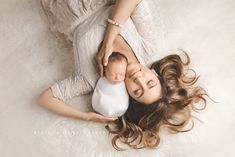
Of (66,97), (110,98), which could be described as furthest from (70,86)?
(110,98)

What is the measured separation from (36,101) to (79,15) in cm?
33

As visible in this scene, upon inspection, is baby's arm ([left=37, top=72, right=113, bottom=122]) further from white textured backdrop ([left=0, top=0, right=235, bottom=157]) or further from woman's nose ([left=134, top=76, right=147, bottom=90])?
woman's nose ([left=134, top=76, right=147, bottom=90])

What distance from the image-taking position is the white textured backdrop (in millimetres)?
1422

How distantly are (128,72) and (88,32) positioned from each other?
7.4 inches

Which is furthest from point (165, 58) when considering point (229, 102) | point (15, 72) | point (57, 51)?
point (15, 72)

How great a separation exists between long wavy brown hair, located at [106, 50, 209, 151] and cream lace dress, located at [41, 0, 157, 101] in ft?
0.33

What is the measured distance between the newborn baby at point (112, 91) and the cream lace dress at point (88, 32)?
0.17ft

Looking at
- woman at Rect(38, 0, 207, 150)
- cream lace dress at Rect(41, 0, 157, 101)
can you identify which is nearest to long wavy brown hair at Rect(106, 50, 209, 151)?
woman at Rect(38, 0, 207, 150)

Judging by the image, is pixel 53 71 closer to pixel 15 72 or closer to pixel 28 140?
pixel 15 72

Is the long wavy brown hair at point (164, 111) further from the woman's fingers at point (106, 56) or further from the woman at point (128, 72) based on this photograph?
the woman's fingers at point (106, 56)

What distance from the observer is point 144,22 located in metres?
1.44

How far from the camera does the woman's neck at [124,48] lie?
4.48 feet

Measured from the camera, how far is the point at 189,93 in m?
1.43

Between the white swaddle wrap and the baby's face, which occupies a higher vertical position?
the baby's face
